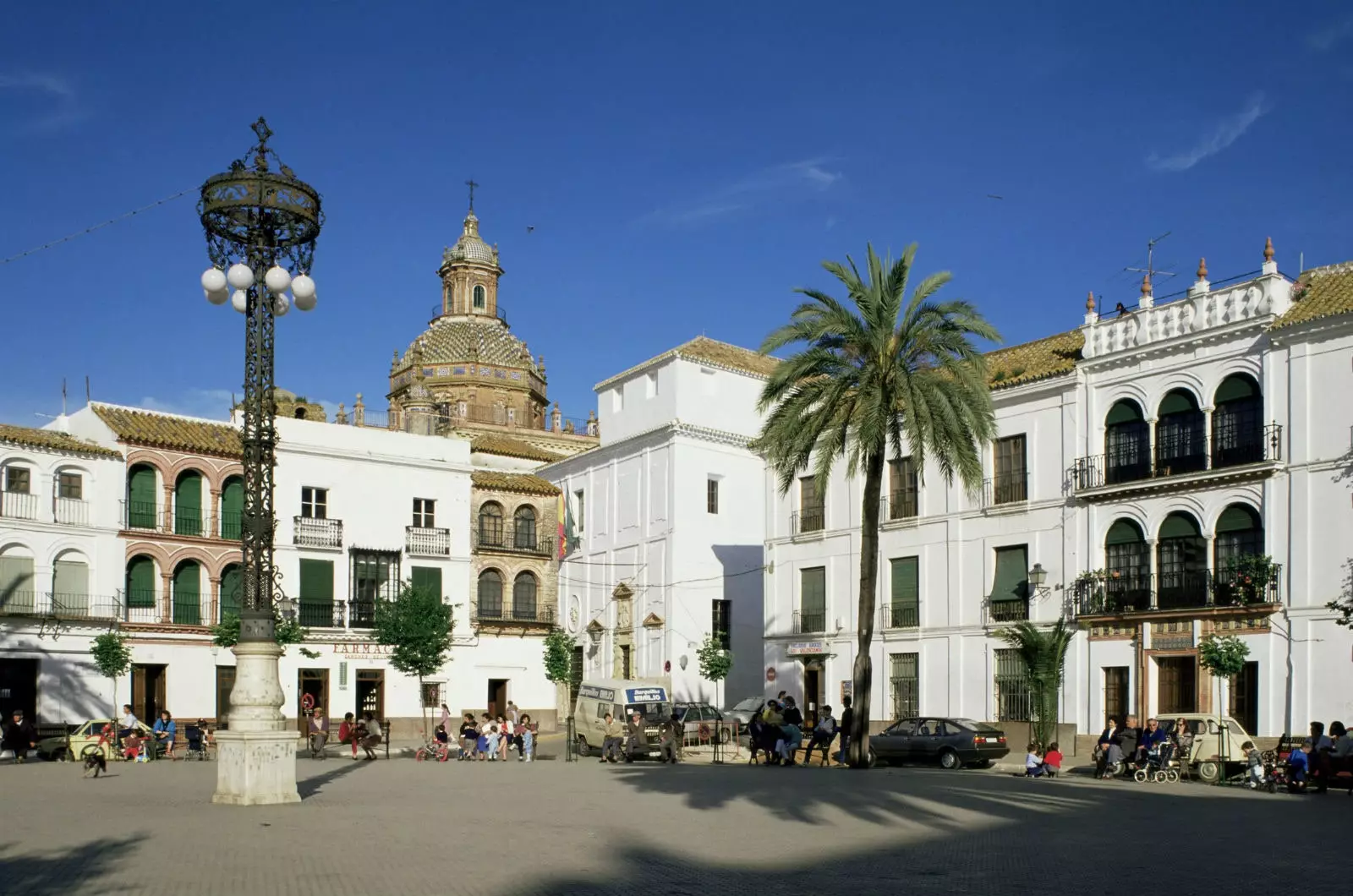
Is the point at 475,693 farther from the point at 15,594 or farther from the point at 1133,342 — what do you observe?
the point at 1133,342

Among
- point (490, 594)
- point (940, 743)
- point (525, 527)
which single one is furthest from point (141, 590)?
point (940, 743)

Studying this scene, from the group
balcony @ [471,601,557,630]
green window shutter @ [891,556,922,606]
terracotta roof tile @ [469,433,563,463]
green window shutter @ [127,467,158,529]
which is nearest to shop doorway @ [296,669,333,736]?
balcony @ [471,601,557,630]

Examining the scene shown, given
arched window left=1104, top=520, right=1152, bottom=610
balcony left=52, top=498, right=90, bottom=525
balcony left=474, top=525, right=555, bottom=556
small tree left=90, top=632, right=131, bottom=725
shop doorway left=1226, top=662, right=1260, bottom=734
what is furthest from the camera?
balcony left=474, top=525, right=555, bottom=556

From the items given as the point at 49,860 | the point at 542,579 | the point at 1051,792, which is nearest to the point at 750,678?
the point at 542,579

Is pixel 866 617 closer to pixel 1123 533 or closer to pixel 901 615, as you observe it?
pixel 1123 533

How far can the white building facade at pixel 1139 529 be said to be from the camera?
110 ft

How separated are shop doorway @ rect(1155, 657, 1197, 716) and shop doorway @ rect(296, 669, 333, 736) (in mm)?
28813

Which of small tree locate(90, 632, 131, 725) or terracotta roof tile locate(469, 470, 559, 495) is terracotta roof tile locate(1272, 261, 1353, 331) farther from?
small tree locate(90, 632, 131, 725)

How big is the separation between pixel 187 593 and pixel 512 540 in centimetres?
1371

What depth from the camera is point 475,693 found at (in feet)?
185

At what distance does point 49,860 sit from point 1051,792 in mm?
15629

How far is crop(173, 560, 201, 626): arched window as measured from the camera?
1959 inches

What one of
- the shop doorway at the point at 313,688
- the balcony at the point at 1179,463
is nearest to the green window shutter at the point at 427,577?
the shop doorway at the point at 313,688

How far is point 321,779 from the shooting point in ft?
92.1
